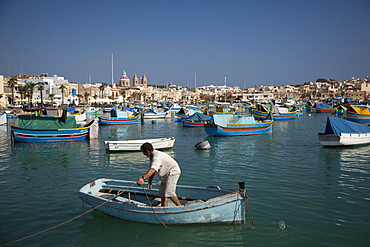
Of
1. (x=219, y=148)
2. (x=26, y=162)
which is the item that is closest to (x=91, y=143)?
(x=26, y=162)

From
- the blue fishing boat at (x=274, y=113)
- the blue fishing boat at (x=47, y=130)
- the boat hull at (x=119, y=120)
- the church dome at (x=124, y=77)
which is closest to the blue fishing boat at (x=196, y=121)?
the boat hull at (x=119, y=120)

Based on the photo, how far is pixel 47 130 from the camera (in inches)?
1002

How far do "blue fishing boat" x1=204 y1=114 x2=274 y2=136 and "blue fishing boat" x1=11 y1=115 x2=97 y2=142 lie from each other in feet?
36.4

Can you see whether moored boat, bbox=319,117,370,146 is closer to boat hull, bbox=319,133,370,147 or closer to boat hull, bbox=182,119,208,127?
boat hull, bbox=319,133,370,147

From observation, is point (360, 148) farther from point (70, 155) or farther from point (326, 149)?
point (70, 155)

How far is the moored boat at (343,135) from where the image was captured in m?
21.5

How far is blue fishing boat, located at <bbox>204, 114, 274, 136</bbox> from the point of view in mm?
28953

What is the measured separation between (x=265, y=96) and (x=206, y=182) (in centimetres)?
15623

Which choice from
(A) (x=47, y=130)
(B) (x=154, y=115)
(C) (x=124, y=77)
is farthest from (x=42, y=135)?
(C) (x=124, y=77)

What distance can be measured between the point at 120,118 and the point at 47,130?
19561 mm

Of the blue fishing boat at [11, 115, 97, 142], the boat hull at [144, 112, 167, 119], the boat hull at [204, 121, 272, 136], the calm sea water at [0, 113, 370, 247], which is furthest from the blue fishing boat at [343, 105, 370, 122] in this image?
the blue fishing boat at [11, 115, 97, 142]

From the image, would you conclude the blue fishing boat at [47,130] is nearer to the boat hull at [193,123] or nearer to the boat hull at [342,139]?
the boat hull at [193,123]

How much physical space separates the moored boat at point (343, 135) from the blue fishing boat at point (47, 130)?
19.0m

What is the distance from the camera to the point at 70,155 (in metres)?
20.1
